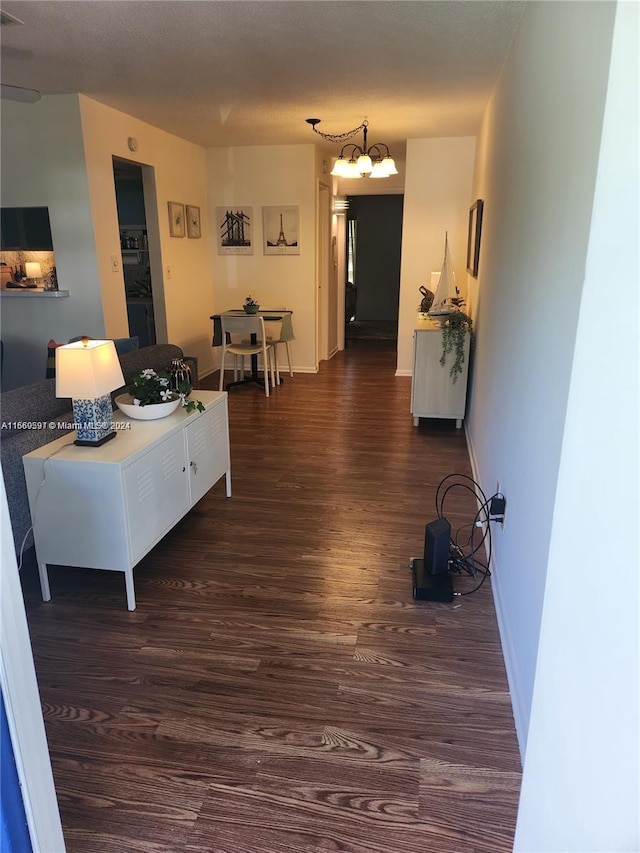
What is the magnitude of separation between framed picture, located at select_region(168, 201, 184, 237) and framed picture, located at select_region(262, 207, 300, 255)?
953 mm

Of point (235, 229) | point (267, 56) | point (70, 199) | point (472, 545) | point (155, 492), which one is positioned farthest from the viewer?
point (235, 229)

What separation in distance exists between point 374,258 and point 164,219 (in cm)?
601

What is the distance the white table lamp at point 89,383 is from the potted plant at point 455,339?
107 inches

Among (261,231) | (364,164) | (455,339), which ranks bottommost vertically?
(455,339)

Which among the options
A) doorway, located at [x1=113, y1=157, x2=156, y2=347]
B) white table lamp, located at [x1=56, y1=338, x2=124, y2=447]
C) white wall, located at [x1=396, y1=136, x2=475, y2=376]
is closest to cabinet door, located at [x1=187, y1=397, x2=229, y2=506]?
white table lamp, located at [x1=56, y1=338, x2=124, y2=447]

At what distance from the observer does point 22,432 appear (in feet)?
7.56

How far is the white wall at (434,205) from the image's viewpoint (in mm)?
5672

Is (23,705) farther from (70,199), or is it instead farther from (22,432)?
(70,199)

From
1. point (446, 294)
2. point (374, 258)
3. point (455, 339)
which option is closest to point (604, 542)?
point (455, 339)

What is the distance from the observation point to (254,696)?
183cm

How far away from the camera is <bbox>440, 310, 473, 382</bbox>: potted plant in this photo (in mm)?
4289

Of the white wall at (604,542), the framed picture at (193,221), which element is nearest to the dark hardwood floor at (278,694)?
the white wall at (604,542)

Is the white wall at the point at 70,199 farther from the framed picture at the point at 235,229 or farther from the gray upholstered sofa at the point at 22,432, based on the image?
the gray upholstered sofa at the point at 22,432

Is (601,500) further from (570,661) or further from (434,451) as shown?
(434,451)
